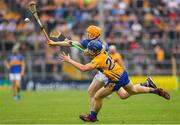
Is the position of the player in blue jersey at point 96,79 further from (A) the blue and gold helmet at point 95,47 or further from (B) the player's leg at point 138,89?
(A) the blue and gold helmet at point 95,47

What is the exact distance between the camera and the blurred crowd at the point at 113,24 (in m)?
40.2

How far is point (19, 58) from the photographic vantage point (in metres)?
33.4

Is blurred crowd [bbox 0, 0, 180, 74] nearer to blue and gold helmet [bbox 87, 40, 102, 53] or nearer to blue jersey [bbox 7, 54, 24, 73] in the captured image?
blue jersey [bbox 7, 54, 24, 73]

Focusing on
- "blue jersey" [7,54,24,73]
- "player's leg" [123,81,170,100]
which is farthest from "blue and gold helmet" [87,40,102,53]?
"blue jersey" [7,54,24,73]

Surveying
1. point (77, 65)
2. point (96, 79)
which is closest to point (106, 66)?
point (77, 65)

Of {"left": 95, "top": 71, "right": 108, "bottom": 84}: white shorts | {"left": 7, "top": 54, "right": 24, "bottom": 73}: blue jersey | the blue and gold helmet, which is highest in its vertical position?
the blue and gold helmet

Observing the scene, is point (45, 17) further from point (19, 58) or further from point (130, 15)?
point (19, 58)

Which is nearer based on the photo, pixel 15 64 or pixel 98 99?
pixel 98 99

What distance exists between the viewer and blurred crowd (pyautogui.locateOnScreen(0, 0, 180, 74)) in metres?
40.2

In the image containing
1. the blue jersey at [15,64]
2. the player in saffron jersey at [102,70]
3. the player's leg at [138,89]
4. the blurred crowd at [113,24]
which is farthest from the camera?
the blurred crowd at [113,24]

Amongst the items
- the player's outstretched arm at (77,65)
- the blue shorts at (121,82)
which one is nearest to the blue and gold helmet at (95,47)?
the player's outstretched arm at (77,65)

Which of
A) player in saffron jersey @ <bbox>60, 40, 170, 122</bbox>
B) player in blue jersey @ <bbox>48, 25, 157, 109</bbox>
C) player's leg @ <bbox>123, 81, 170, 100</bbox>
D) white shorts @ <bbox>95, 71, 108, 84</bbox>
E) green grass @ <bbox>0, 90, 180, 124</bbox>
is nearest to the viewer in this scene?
player in saffron jersey @ <bbox>60, 40, 170, 122</bbox>

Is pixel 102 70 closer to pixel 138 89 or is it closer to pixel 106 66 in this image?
pixel 106 66

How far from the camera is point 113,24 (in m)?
41.3
